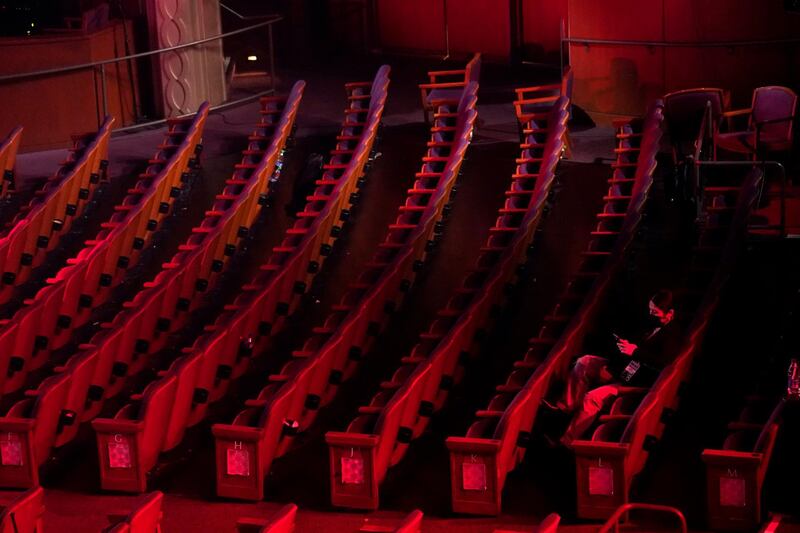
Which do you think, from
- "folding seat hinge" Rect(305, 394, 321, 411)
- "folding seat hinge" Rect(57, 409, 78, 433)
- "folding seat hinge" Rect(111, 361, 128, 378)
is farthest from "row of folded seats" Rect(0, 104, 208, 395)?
"folding seat hinge" Rect(305, 394, 321, 411)

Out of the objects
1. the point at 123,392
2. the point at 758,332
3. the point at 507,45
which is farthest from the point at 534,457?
the point at 507,45

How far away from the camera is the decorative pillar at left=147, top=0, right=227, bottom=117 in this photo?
5593mm

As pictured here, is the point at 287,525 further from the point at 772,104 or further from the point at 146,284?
the point at 772,104

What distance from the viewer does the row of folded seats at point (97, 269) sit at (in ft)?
12.2

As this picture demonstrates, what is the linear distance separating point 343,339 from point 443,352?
29cm

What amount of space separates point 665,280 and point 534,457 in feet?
2.74

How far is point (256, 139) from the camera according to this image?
16.3ft

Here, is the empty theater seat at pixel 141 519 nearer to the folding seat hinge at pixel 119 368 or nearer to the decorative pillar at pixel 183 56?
the folding seat hinge at pixel 119 368

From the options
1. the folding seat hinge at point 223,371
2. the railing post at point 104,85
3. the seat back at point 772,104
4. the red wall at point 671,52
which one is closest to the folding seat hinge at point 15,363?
the folding seat hinge at point 223,371

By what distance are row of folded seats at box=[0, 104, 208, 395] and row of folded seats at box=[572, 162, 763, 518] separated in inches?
60.2

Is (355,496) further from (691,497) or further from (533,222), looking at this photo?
(533,222)

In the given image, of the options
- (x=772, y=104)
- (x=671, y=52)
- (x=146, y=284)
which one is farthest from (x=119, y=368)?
(x=671, y=52)

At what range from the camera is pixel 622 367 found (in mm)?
3293

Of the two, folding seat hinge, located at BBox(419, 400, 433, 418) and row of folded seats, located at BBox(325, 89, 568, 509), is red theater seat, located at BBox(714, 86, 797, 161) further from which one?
folding seat hinge, located at BBox(419, 400, 433, 418)
